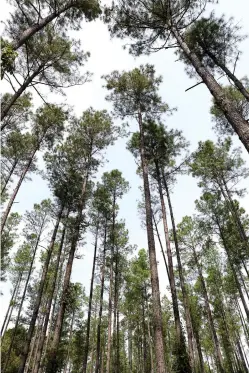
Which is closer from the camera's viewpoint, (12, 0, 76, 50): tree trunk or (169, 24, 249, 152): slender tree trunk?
(169, 24, 249, 152): slender tree trunk

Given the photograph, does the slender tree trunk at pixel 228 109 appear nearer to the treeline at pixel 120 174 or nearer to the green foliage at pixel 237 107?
the treeline at pixel 120 174

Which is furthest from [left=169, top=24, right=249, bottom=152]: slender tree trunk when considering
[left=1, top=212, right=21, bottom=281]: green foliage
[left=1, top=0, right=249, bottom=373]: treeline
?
[left=1, top=212, right=21, bottom=281]: green foliage

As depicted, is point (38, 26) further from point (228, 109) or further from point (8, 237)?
point (8, 237)

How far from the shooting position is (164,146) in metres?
14.4

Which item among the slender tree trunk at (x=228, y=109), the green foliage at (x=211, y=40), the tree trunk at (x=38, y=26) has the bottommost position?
the slender tree trunk at (x=228, y=109)

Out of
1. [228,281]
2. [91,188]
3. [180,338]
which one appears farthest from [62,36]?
[228,281]

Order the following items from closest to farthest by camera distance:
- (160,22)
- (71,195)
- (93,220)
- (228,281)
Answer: (160,22)
(71,195)
(93,220)
(228,281)

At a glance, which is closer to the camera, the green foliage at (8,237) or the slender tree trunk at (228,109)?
the slender tree trunk at (228,109)

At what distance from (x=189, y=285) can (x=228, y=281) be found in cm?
480

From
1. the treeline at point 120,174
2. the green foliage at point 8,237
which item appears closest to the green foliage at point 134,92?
the treeline at point 120,174

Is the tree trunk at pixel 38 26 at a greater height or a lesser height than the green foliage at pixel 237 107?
lesser

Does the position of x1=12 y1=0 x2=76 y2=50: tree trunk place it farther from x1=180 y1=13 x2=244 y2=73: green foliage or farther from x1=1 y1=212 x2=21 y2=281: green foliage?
x1=1 y1=212 x2=21 y2=281: green foliage

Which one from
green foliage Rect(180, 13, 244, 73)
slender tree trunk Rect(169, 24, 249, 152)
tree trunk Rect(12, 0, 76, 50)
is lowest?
slender tree trunk Rect(169, 24, 249, 152)

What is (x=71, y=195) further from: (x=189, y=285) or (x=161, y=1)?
(x=189, y=285)
